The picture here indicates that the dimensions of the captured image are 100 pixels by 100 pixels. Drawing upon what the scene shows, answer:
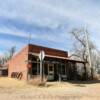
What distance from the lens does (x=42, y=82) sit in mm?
17500

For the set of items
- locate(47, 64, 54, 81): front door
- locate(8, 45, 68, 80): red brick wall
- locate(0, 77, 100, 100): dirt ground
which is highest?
locate(8, 45, 68, 80): red brick wall

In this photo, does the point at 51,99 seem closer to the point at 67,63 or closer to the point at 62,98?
the point at 62,98

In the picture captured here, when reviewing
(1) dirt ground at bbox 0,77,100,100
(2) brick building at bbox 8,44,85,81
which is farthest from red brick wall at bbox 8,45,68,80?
(1) dirt ground at bbox 0,77,100,100

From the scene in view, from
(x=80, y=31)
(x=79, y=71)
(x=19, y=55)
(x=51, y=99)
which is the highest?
(x=80, y=31)

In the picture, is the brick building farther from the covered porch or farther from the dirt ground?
the dirt ground

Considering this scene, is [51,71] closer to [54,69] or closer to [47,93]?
[54,69]

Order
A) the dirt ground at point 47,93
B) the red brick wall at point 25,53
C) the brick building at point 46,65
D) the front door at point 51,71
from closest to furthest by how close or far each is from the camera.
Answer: the dirt ground at point 47,93
the brick building at point 46,65
the red brick wall at point 25,53
the front door at point 51,71

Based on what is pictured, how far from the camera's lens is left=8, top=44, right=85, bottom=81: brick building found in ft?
80.4

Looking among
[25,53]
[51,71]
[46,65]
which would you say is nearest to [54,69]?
[51,71]

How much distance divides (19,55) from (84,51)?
1232 centimetres

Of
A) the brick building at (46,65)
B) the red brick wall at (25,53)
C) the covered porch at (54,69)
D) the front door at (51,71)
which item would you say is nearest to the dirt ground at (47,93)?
the covered porch at (54,69)

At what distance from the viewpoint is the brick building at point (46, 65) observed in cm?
2450

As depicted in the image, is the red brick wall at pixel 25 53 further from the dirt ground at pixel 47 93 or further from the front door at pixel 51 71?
the dirt ground at pixel 47 93

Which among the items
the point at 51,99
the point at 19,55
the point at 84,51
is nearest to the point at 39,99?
the point at 51,99
